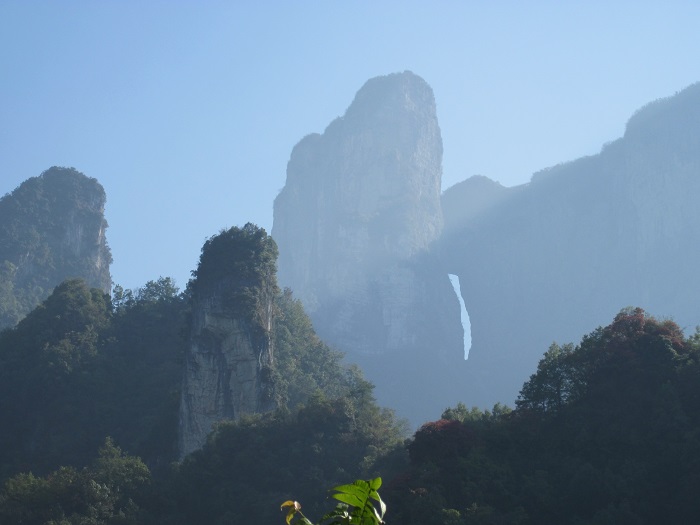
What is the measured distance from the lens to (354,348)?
282 feet

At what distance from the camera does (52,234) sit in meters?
71.2

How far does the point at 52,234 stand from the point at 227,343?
119 feet

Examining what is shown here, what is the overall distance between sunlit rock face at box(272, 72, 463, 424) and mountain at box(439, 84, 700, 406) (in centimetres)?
440

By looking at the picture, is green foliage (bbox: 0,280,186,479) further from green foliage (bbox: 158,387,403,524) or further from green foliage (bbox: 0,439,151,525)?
green foliage (bbox: 0,439,151,525)

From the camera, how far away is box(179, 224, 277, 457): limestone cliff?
38094 mm

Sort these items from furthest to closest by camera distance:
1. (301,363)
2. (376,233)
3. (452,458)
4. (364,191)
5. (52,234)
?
(364,191) < (376,233) < (52,234) < (301,363) < (452,458)

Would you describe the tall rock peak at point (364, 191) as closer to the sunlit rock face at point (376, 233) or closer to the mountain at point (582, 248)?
the sunlit rock face at point (376, 233)

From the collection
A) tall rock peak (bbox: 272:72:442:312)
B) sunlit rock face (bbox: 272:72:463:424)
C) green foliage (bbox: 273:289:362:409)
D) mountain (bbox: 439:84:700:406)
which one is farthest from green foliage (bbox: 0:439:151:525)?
tall rock peak (bbox: 272:72:442:312)

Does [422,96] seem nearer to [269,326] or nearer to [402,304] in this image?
[402,304]

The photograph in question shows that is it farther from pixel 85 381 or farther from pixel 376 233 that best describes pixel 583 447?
pixel 376 233

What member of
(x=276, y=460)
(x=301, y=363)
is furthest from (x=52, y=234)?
(x=276, y=460)

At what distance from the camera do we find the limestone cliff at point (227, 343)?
38094 mm

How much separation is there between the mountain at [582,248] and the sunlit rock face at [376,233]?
4.40 meters

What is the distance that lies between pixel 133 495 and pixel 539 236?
75.7m
